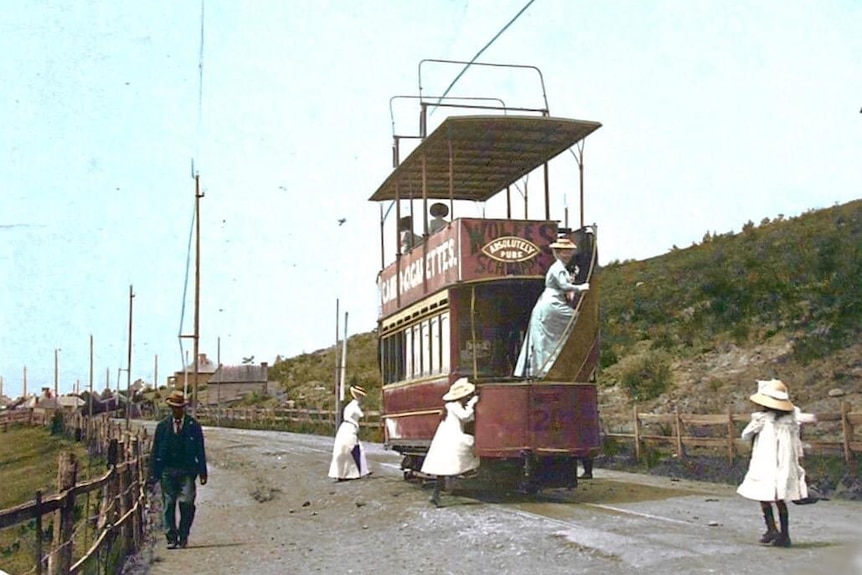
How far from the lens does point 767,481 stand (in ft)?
28.1

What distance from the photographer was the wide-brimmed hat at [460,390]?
12789 millimetres

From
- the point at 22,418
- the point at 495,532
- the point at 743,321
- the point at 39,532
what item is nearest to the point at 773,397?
the point at 495,532

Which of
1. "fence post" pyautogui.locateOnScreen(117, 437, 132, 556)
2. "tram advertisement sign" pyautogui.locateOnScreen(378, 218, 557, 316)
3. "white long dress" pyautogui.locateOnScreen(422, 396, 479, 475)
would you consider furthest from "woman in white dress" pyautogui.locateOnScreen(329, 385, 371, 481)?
"fence post" pyautogui.locateOnScreen(117, 437, 132, 556)

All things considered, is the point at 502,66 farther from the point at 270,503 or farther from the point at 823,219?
the point at 823,219

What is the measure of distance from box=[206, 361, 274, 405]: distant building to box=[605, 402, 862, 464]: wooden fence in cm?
5269

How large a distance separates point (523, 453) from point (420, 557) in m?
3.75

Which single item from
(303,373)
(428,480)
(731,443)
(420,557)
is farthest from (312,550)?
(303,373)

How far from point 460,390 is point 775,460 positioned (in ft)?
16.0

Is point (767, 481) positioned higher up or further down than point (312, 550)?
higher up

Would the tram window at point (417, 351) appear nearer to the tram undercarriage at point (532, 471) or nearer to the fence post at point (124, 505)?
the tram undercarriage at point (532, 471)

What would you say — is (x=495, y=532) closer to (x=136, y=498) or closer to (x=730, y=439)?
(x=136, y=498)

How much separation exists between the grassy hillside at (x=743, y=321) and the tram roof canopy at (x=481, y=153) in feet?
28.4

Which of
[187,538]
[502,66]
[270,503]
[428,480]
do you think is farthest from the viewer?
[428,480]

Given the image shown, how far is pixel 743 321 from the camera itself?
3006 cm
